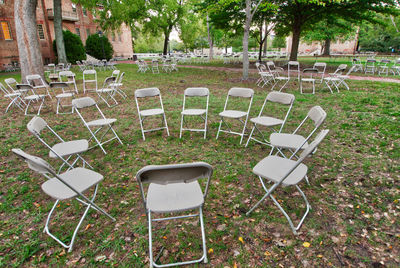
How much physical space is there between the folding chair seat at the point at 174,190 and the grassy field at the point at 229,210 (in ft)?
1.38

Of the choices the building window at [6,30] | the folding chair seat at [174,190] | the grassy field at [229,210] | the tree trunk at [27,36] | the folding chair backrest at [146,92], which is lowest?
the grassy field at [229,210]

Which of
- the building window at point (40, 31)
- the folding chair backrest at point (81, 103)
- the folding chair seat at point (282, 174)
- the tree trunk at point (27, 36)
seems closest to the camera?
the folding chair seat at point (282, 174)

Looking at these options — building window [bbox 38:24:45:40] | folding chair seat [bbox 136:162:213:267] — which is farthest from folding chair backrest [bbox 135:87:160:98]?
building window [bbox 38:24:45:40]

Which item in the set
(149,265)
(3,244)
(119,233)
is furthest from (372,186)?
(3,244)

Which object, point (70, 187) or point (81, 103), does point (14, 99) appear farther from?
point (70, 187)

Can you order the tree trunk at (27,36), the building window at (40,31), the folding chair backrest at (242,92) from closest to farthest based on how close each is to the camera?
1. the folding chair backrest at (242,92)
2. the tree trunk at (27,36)
3. the building window at (40,31)

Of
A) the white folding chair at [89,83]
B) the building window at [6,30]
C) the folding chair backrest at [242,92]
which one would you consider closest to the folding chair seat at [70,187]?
the folding chair backrest at [242,92]

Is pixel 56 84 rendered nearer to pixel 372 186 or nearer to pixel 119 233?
pixel 119 233

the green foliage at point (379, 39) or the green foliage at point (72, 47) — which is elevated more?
the green foliage at point (379, 39)

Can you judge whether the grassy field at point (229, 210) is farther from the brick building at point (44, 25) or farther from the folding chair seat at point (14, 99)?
the brick building at point (44, 25)

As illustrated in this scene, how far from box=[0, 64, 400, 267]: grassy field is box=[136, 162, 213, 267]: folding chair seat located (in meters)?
0.42

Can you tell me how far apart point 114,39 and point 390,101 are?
36.3 metres

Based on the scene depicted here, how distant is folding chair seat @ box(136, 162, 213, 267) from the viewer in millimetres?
1757

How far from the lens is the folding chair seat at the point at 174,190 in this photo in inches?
69.2
